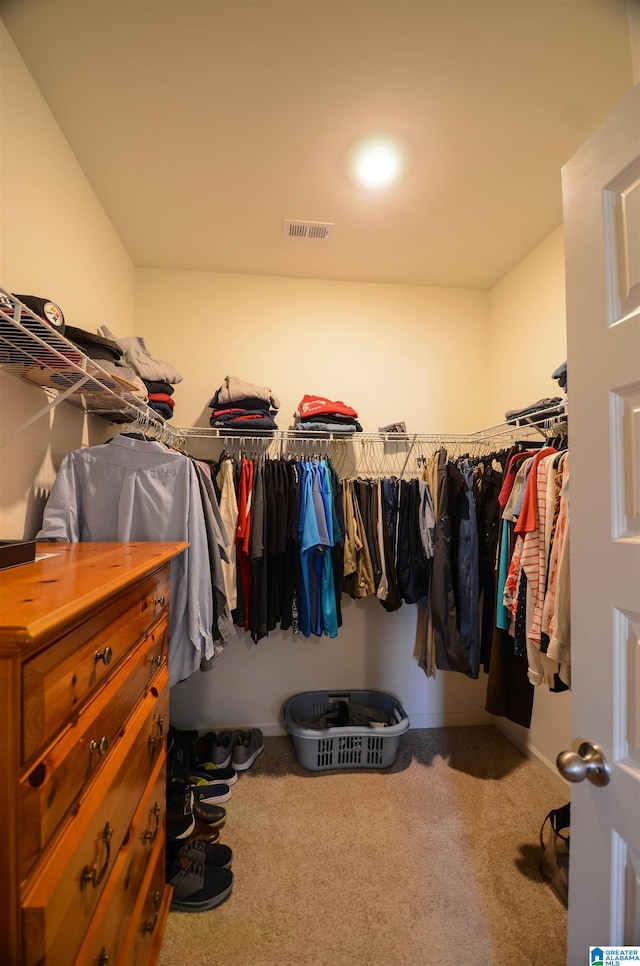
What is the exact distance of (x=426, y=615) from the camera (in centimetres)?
227

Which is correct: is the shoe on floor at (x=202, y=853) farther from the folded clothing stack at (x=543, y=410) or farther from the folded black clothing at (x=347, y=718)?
the folded clothing stack at (x=543, y=410)

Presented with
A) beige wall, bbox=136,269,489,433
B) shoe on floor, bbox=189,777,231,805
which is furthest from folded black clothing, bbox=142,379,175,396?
shoe on floor, bbox=189,777,231,805

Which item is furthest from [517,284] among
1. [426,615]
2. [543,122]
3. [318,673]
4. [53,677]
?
[53,677]

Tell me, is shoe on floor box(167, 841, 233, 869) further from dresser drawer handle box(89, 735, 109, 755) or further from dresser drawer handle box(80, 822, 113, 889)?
dresser drawer handle box(89, 735, 109, 755)

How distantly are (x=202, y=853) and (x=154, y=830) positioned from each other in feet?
1.75

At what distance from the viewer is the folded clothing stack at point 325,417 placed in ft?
7.32

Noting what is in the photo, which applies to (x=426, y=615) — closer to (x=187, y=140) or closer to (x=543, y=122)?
(x=543, y=122)

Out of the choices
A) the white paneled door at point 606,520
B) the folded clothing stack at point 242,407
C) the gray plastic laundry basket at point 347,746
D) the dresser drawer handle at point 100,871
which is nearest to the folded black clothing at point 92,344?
the folded clothing stack at point 242,407

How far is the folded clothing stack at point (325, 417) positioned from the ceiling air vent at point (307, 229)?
84cm

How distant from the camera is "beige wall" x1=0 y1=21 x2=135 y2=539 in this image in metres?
1.20

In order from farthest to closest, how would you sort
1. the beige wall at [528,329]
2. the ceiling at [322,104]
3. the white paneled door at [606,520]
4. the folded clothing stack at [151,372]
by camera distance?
the beige wall at [528,329]
the folded clothing stack at [151,372]
the ceiling at [322,104]
the white paneled door at [606,520]

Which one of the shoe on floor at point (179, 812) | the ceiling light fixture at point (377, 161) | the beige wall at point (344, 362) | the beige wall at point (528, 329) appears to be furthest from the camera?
the beige wall at point (344, 362)

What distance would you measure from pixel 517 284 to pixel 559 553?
5.88ft

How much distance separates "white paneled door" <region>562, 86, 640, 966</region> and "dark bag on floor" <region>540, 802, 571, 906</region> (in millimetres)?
825
